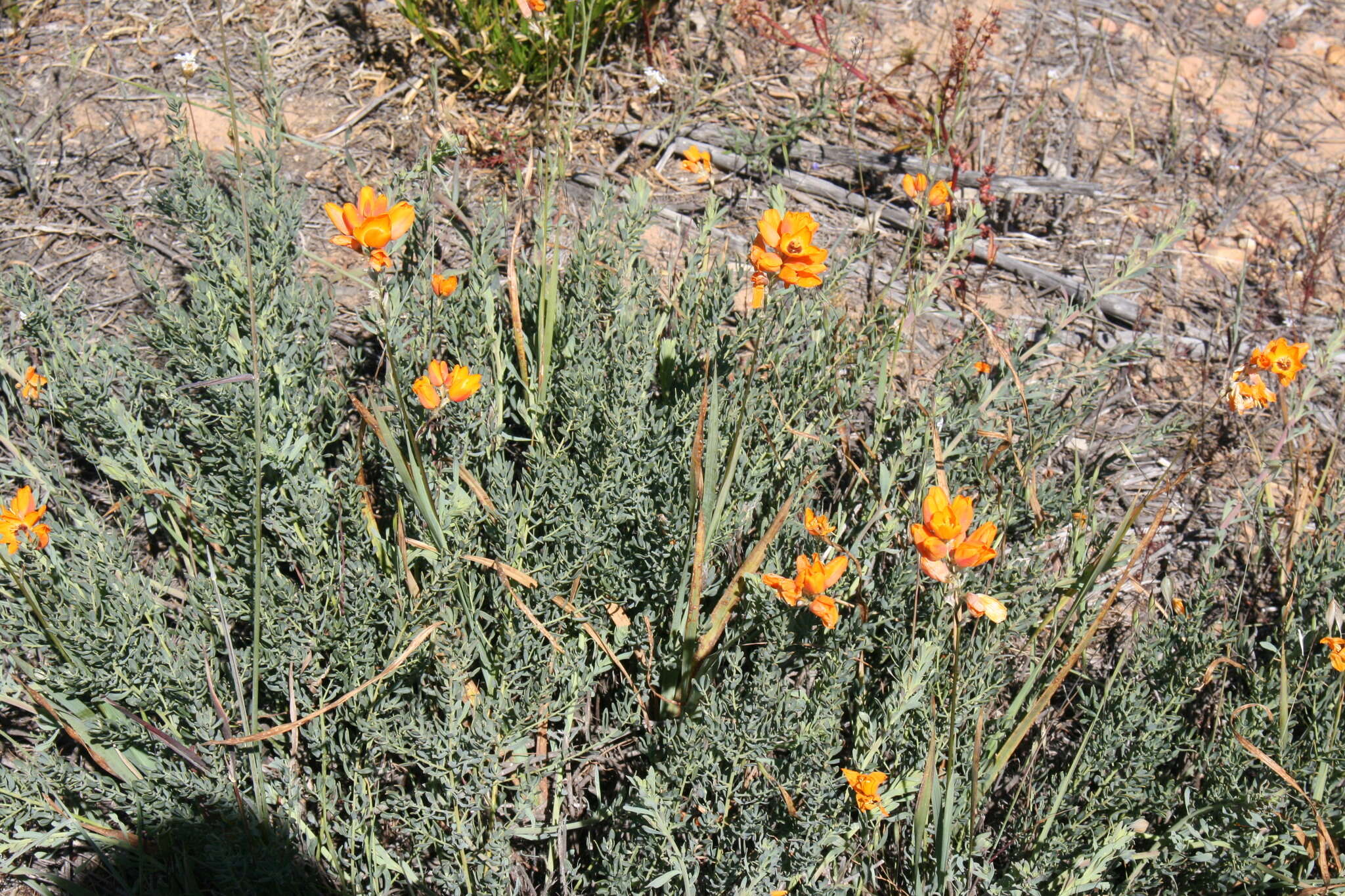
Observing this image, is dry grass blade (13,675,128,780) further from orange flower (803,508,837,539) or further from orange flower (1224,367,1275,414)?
orange flower (1224,367,1275,414)

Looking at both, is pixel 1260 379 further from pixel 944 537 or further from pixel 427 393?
pixel 427 393

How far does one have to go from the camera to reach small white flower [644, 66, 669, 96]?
338cm

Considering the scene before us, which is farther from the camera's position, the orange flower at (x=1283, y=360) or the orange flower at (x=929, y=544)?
the orange flower at (x=1283, y=360)

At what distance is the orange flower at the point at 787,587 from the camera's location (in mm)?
1827

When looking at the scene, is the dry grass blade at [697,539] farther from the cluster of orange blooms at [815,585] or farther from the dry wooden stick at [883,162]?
the dry wooden stick at [883,162]

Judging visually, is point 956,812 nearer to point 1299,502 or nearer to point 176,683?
point 1299,502

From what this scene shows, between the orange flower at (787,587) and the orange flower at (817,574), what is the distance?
0.02 meters

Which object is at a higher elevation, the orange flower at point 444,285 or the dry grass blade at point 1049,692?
the orange flower at point 444,285

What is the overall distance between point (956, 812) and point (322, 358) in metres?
1.85

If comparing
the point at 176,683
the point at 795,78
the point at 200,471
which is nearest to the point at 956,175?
the point at 795,78

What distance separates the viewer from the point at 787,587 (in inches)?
72.4

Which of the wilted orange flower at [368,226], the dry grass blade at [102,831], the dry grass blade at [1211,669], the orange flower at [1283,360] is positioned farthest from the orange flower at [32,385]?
the orange flower at [1283,360]

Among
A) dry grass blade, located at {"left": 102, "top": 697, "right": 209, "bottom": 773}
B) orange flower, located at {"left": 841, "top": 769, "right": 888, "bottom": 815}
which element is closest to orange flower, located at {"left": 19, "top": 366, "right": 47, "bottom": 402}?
dry grass blade, located at {"left": 102, "top": 697, "right": 209, "bottom": 773}

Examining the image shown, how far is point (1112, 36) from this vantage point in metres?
4.05
